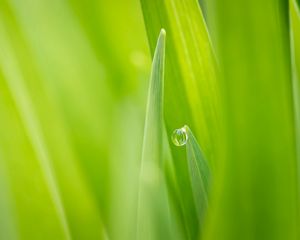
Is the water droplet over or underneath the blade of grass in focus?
underneath

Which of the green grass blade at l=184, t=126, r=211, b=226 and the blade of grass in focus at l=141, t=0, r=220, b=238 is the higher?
the blade of grass in focus at l=141, t=0, r=220, b=238

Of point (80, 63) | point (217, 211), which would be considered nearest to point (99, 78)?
point (80, 63)

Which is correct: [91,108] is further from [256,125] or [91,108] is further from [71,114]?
[256,125]

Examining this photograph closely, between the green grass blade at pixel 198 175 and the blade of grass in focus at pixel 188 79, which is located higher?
the blade of grass in focus at pixel 188 79

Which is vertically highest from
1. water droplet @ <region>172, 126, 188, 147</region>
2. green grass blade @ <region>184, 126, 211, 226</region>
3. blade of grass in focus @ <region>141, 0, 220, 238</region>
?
blade of grass in focus @ <region>141, 0, 220, 238</region>

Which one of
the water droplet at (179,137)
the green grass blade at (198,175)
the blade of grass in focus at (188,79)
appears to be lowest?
the green grass blade at (198,175)

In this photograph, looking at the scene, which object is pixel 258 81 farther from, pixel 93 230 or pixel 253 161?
pixel 93 230
